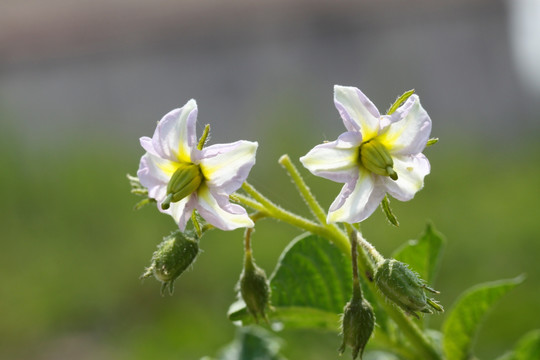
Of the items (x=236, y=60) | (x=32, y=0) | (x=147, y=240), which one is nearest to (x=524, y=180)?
(x=147, y=240)

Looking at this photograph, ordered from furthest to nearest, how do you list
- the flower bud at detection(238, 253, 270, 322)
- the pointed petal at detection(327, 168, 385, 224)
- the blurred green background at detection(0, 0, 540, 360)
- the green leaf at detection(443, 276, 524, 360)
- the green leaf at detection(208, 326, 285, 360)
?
the blurred green background at detection(0, 0, 540, 360) → the green leaf at detection(208, 326, 285, 360) → the green leaf at detection(443, 276, 524, 360) → the flower bud at detection(238, 253, 270, 322) → the pointed petal at detection(327, 168, 385, 224)

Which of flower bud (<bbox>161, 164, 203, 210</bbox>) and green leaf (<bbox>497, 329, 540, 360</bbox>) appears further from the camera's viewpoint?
green leaf (<bbox>497, 329, 540, 360</bbox>)

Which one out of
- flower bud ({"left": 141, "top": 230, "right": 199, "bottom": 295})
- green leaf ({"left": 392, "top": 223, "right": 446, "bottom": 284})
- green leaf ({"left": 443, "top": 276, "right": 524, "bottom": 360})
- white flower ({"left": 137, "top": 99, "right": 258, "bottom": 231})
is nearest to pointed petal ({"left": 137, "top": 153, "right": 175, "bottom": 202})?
white flower ({"left": 137, "top": 99, "right": 258, "bottom": 231})

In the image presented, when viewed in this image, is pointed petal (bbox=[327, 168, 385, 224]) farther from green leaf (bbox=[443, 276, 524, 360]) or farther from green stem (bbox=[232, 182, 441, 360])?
green leaf (bbox=[443, 276, 524, 360])

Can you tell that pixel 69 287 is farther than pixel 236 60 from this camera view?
No

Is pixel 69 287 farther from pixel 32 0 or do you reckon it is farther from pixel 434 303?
pixel 32 0

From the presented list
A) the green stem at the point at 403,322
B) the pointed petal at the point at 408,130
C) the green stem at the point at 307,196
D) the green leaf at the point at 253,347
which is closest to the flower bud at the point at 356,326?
the green stem at the point at 403,322

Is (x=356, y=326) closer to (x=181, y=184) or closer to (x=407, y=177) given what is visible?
(x=407, y=177)

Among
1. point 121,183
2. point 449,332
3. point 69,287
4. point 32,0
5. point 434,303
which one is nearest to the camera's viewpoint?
point 434,303
